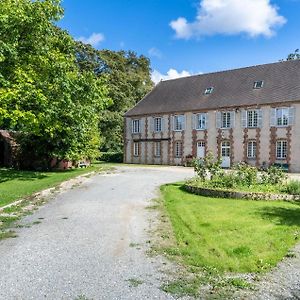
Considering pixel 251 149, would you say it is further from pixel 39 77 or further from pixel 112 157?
pixel 39 77

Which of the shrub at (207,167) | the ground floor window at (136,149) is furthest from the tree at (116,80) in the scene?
the shrub at (207,167)

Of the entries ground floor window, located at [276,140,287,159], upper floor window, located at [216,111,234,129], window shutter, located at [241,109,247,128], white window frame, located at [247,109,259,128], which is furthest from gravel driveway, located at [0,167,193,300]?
upper floor window, located at [216,111,234,129]

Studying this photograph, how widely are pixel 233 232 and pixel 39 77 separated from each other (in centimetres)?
1412

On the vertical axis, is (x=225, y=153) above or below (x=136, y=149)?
below

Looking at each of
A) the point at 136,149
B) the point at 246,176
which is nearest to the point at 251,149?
the point at 136,149

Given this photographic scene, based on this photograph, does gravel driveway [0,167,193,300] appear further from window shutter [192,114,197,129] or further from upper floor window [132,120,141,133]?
upper floor window [132,120,141,133]

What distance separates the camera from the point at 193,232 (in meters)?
8.59

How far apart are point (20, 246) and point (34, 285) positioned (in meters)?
2.24

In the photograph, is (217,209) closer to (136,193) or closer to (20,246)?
(136,193)

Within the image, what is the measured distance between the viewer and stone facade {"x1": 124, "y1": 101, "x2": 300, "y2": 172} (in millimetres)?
31516

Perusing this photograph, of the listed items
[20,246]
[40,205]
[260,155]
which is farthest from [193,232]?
[260,155]

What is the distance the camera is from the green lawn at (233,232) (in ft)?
21.6

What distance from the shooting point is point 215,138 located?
3578cm

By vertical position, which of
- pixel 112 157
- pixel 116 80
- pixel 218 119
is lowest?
pixel 112 157
